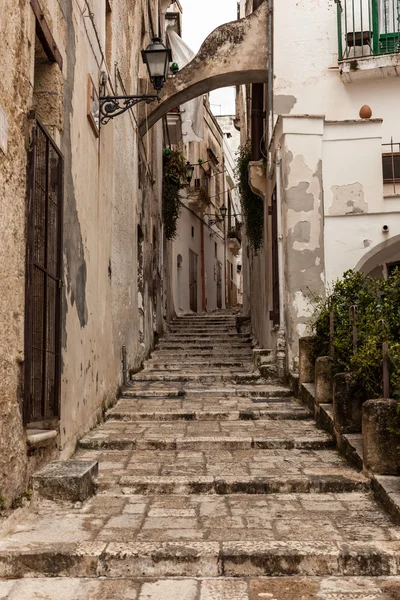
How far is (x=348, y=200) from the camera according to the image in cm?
973

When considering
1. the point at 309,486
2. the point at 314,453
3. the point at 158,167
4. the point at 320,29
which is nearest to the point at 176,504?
the point at 309,486

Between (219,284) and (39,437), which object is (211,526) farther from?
(219,284)

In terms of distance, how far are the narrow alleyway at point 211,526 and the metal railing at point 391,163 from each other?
4724 millimetres

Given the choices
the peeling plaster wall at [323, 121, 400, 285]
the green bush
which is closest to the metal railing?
the peeling plaster wall at [323, 121, 400, 285]

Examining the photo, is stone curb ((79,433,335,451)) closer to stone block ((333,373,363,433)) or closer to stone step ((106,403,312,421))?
stone block ((333,373,363,433))

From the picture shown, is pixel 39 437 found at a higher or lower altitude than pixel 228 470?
higher

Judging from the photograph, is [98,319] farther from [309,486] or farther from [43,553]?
[43,553]

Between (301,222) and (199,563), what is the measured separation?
21.6 ft

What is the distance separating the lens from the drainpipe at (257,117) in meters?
13.4

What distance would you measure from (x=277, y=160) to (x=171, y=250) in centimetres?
977

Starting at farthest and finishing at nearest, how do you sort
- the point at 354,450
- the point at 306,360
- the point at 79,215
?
the point at 306,360 < the point at 79,215 < the point at 354,450

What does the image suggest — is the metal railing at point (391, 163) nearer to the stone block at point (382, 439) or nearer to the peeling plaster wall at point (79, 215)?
the peeling plaster wall at point (79, 215)

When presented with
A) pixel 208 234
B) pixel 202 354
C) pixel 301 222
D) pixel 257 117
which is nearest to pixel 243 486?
pixel 301 222

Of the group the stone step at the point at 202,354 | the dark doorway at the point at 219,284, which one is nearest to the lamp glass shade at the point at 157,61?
the stone step at the point at 202,354
